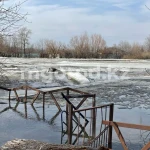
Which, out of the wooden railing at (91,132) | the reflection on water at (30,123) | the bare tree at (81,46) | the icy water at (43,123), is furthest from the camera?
the bare tree at (81,46)

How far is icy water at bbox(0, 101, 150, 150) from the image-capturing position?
7828 mm

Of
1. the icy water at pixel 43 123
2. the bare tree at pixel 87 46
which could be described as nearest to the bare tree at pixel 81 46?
the bare tree at pixel 87 46

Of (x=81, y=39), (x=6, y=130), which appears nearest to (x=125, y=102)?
(x=6, y=130)

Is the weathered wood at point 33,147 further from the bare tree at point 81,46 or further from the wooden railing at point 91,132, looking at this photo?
the bare tree at point 81,46

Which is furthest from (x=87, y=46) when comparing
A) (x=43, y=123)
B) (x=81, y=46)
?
(x=43, y=123)

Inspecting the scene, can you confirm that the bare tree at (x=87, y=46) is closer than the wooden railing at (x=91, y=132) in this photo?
No

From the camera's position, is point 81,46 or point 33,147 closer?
point 33,147

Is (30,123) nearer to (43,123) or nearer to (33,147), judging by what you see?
(43,123)

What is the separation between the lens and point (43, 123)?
9.74 meters

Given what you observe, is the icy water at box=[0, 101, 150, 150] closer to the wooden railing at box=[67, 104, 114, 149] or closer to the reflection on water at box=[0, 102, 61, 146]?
the reflection on water at box=[0, 102, 61, 146]

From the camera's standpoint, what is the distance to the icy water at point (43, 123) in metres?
7.83

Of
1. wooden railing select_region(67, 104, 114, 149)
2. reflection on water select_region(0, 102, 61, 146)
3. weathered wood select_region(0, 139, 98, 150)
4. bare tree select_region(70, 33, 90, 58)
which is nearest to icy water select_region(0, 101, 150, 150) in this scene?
reflection on water select_region(0, 102, 61, 146)

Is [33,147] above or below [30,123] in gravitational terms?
above

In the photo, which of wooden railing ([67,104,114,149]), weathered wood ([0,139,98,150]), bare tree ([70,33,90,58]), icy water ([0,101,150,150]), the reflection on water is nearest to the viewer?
weathered wood ([0,139,98,150])
